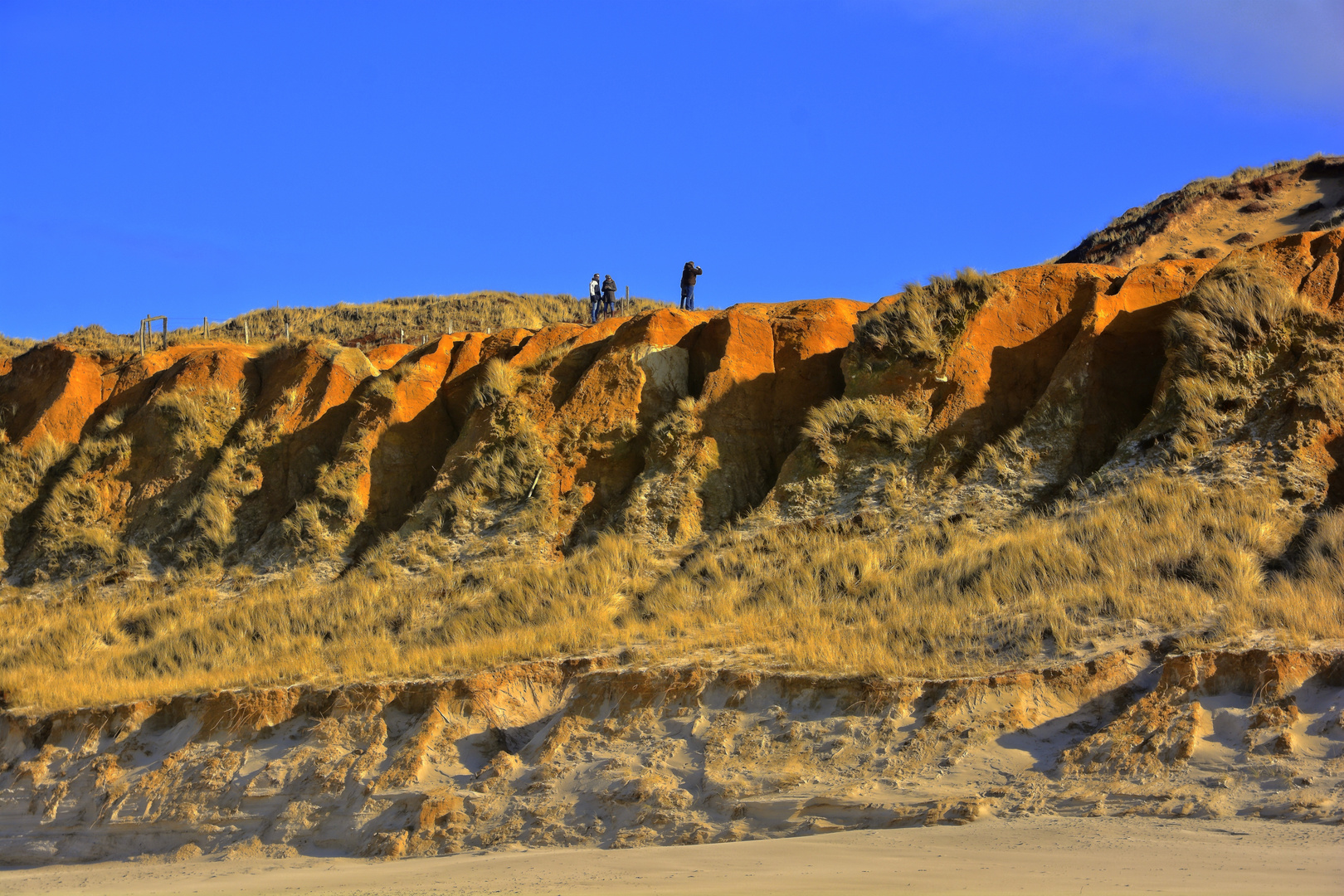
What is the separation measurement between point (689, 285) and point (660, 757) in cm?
1549

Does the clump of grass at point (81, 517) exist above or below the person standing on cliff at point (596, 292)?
below

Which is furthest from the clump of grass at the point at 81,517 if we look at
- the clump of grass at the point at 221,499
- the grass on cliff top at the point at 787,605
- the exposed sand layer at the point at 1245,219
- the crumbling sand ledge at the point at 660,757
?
the exposed sand layer at the point at 1245,219

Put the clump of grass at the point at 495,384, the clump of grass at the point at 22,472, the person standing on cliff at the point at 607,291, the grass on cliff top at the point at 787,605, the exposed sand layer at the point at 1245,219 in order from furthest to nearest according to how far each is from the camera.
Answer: the exposed sand layer at the point at 1245,219
the person standing on cliff at the point at 607,291
the clump of grass at the point at 22,472
the clump of grass at the point at 495,384
the grass on cliff top at the point at 787,605

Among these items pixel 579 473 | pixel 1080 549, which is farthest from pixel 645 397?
pixel 1080 549

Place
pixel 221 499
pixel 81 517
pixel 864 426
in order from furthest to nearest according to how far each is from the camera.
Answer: pixel 81 517 < pixel 221 499 < pixel 864 426

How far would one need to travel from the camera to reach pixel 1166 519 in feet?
40.8

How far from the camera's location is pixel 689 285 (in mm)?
24359

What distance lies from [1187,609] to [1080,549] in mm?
1700

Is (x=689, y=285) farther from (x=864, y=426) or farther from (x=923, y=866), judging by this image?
(x=923, y=866)

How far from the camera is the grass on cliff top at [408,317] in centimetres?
4250

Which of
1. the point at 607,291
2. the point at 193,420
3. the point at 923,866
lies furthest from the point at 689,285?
the point at 923,866

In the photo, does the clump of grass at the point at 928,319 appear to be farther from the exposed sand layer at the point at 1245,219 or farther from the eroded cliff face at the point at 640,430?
the exposed sand layer at the point at 1245,219

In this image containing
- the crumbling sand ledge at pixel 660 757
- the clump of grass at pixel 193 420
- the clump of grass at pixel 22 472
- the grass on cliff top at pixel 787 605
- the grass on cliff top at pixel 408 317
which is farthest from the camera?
the grass on cliff top at pixel 408 317

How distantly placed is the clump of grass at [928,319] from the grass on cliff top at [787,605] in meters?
3.41
